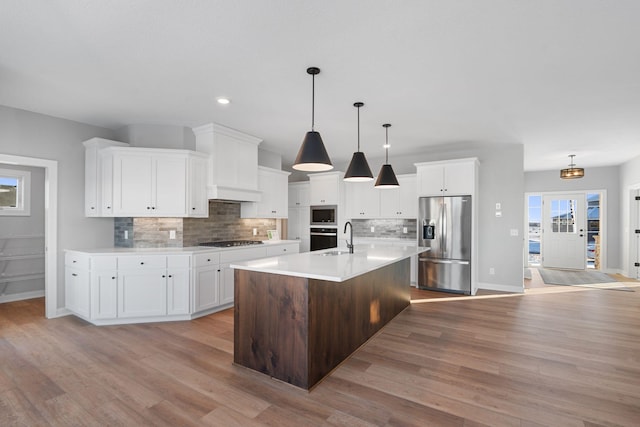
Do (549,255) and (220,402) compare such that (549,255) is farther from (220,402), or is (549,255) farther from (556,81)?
(220,402)

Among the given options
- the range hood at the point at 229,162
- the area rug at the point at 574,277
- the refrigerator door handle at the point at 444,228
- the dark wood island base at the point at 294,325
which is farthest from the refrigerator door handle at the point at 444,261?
the range hood at the point at 229,162

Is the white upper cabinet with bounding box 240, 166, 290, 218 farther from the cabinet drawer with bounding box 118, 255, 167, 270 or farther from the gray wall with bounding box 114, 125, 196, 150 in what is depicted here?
the cabinet drawer with bounding box 118, 255, 167, 270

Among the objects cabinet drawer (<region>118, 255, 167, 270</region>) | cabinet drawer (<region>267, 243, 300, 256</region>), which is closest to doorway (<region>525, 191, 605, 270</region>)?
cabinet drawer (<region>267, 243, 300, 256</region>)

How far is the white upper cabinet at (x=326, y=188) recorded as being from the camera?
6684mm

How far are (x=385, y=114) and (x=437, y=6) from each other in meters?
2.07

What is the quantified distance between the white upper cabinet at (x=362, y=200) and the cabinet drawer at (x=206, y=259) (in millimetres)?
3222

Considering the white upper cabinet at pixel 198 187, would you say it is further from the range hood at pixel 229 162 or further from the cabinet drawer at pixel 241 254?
the cabinet drawer at pixel 241 254

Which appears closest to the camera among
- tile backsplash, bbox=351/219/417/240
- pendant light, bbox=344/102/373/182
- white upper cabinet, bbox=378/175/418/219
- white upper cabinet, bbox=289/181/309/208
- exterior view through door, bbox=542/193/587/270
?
pendant light, bbox=344/102/373/182

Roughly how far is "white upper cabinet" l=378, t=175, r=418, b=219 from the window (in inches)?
235

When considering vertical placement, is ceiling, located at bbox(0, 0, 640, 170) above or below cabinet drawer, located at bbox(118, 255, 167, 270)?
above

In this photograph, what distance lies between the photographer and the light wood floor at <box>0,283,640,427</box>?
83.4 inches

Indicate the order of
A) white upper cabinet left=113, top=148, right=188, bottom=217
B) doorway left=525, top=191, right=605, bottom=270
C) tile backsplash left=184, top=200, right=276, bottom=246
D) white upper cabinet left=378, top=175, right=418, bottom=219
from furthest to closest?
doorway left=525, top=191, right=605, bottom=270 < white upper cabinet left=378, top=175, right=418, bottom=219 < tile backsplash left=184, top=200, right=276, bottom=246 < white upper cabinet left=113, top=148, right=188, bottom=217

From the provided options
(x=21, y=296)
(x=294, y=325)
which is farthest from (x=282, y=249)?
(x=21, y=296)

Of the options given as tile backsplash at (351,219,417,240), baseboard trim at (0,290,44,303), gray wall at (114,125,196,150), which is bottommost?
baseboard trim at (0,290,44,303)
